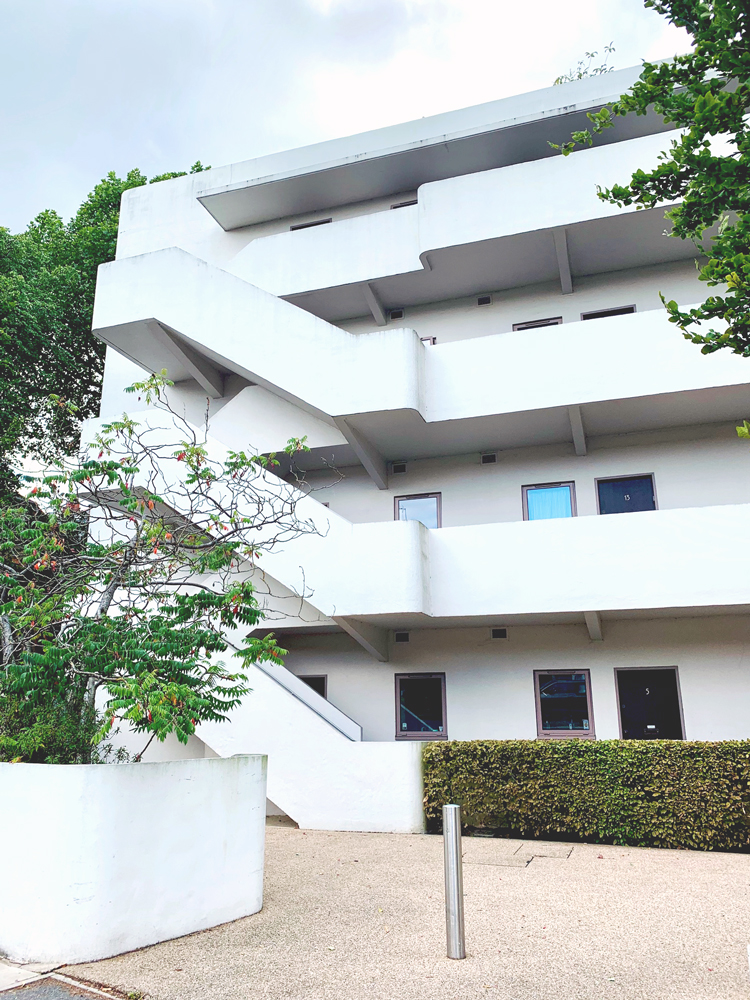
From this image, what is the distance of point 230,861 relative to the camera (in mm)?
5945

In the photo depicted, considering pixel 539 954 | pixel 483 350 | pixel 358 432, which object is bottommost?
pixel 539 954

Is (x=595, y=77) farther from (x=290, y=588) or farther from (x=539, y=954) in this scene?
(x=539, y=954)

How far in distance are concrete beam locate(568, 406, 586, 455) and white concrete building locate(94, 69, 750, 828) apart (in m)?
0.05

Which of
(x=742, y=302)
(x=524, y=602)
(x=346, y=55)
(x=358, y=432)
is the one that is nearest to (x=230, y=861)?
(x=742, y=302)

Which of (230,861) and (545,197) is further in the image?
(545,197)

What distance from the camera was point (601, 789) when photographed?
9594mm

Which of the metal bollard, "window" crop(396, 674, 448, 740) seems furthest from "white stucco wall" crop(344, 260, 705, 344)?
the metal bollard

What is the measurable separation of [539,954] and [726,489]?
30.9 feet

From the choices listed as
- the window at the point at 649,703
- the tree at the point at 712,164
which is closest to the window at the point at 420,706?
the window at the point at 649,703

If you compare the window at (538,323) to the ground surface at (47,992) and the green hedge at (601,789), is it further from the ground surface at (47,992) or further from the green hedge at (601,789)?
the ground surface at (47,992)

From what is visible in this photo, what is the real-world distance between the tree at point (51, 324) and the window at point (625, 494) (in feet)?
38.6

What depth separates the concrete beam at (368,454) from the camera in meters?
12.8

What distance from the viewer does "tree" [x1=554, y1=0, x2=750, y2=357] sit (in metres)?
4.65

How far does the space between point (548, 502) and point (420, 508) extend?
A: 8.33ft
